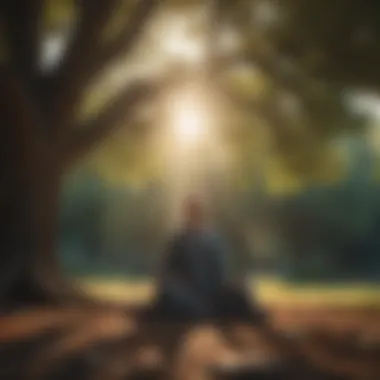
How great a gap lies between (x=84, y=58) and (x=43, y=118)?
17 centimetres

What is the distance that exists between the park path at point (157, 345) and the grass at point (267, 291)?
25 millimetres

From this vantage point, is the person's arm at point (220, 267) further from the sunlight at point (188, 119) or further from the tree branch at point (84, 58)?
the tree branch at point (84, 58)

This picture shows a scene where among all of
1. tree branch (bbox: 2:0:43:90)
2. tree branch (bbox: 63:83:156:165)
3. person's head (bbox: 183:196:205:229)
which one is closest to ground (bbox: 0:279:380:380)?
person's head (bbox: 183:196:205:229)

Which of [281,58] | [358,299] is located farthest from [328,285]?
[281,58]

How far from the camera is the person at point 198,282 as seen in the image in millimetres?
1605

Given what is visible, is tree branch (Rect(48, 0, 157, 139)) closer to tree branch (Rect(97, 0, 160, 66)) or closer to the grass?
tree branch (Rect(97, 0, 160, 66))

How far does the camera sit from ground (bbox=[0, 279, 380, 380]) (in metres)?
1.58

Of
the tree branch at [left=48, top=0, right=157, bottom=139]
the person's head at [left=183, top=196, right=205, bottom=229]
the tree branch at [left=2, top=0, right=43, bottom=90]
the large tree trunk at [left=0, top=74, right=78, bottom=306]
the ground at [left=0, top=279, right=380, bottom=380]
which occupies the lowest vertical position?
the ground at [left=0, top=279, right=380, bottom=380]

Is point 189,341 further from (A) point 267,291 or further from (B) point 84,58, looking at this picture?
(B) point 84,58

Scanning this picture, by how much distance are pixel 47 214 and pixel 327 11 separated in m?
0.80

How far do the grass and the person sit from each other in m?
0.03

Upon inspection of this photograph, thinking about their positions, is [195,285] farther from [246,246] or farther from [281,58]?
[281,58]

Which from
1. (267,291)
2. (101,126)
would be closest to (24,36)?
(101,126)

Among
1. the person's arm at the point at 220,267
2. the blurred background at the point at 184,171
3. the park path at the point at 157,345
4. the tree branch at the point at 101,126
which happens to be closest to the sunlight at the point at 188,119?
the blurred background at the point at 184,171
